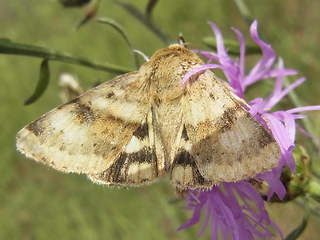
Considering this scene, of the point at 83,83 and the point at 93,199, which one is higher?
the point at 83,83

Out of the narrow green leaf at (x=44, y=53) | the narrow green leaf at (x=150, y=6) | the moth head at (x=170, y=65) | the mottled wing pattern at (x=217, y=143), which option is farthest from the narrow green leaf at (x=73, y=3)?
the mottled wing pattern at (x=217, y=143)

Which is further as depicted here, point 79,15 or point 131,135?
point 79,15

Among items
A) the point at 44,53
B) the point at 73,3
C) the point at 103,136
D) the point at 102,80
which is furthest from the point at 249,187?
the point at 102,80

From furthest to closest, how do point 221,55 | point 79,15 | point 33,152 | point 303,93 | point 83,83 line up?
point 79,15, point 83,83, point 303,93, point 221,55, point 33,152

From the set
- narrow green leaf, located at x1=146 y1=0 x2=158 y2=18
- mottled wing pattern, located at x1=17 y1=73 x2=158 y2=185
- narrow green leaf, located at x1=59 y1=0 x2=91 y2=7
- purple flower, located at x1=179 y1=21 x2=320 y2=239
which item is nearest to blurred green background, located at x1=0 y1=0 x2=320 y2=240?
narrow green leaf, located at x1=59 y1=0 x2=91 y2=7

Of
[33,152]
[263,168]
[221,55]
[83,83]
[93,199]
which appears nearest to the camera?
[263,168]

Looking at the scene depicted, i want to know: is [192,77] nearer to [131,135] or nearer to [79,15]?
[131,135]

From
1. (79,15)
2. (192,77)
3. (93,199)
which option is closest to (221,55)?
(192,77)
